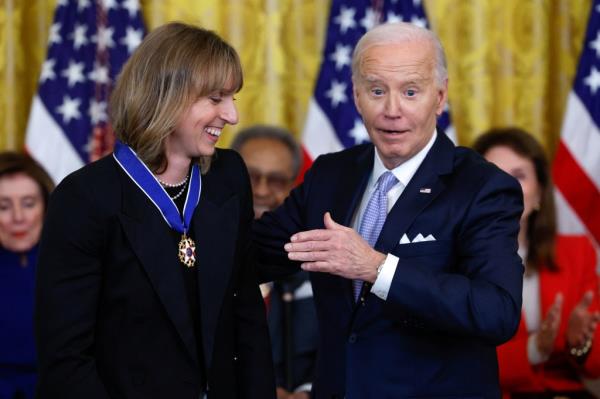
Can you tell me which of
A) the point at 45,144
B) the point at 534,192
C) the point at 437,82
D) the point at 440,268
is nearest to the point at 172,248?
the point at 440,268

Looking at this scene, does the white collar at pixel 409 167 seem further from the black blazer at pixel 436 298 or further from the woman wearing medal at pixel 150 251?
the woman wearing medal at pixel 150 251

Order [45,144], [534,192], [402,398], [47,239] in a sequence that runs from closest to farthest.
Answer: [47,239] < [402,398] < [534,192] < [45,144]

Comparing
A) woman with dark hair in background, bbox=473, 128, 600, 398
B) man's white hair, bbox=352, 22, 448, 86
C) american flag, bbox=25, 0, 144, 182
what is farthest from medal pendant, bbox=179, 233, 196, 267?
american flag, bbox=25, 0, 144, 182

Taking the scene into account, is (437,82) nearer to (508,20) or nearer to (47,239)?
(47,239)

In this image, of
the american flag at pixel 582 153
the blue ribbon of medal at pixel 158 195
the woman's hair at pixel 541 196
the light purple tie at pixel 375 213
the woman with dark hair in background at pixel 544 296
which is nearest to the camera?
the blue ribbon of medal at pixel 158 195

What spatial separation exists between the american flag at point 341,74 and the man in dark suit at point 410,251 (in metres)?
2.29

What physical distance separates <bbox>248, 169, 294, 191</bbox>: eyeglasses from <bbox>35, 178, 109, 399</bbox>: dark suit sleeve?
205 cm

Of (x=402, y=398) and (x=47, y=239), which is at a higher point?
(x=47, y=239)

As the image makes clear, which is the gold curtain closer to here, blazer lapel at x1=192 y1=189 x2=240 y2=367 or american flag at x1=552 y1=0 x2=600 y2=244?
american flag at x1=552 y1=0 x2=600 y2=244

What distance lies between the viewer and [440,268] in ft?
8.29

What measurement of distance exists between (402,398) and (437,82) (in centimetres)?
85

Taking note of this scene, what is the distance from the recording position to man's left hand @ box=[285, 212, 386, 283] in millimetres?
2352

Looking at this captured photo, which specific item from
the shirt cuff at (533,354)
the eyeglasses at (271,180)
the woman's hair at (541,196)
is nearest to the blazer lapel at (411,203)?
the shirt cuff at (533,354)

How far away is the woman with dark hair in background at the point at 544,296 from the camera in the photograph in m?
3.81
